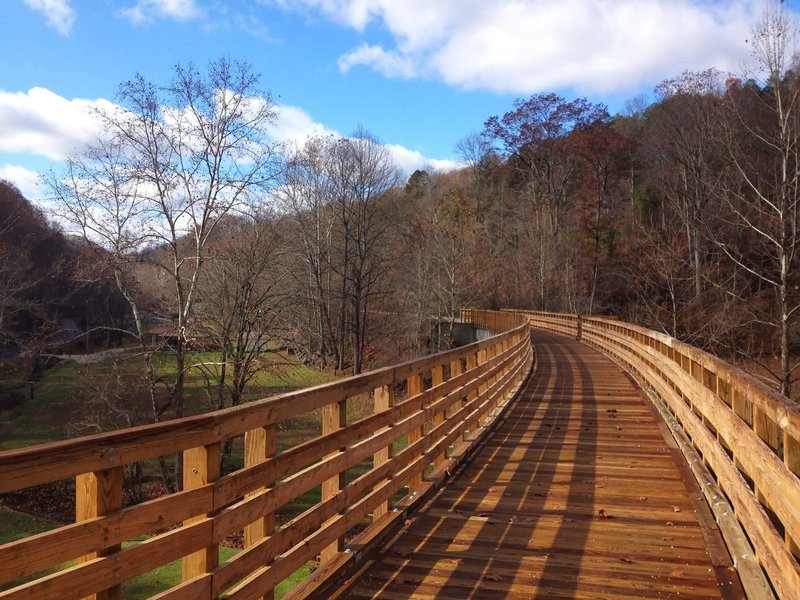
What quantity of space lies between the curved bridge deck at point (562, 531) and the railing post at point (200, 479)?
48.4 inches

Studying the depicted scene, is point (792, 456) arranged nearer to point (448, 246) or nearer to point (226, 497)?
point (226, 497)

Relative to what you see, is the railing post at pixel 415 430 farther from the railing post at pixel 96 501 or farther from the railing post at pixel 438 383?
the railing post at pixel 96 501

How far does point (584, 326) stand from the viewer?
29297 millimetres

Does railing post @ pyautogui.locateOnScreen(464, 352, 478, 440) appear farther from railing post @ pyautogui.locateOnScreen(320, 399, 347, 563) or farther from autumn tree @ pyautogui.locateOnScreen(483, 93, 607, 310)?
autumn tree @ pyautogui.locateOnScreen(483, 93, 607, 310)

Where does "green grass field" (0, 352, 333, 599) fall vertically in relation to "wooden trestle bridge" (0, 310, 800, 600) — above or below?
below

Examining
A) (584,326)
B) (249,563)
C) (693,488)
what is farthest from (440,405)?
(584,326)

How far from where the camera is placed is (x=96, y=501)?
229 cm

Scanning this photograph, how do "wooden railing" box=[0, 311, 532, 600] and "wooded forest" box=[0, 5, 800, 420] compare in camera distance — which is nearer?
"wooden railing" box=[0, 311, 532, 600]

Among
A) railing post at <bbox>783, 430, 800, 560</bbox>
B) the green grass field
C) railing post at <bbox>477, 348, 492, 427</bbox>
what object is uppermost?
railing post at <bbox>783, 430, 800, 560</bbox>

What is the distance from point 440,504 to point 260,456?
8.91ft

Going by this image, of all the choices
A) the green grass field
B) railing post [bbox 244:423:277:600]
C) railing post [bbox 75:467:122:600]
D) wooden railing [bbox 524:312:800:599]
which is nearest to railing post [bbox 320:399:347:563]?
railing post [bbox 244:423:277:600]

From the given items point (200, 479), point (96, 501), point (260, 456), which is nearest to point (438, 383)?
point (260, 456)

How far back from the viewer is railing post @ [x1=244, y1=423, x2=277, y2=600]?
11.0 ft

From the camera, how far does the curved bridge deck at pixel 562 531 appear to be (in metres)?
3.95
